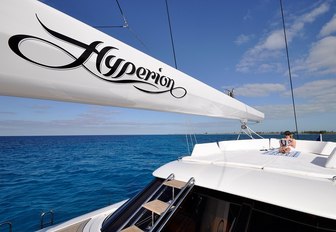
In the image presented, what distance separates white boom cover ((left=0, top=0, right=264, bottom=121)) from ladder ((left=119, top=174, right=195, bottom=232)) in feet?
3.90

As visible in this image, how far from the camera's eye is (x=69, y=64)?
1.12m

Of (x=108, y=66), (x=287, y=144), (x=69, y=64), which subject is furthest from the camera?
(x=287, y=144)

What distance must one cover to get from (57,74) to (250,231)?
2.24 metres

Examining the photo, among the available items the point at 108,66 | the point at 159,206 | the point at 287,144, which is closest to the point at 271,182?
the point at 159,206

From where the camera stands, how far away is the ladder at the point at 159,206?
2108 millimetres

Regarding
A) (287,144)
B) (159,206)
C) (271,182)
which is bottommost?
(159,206)

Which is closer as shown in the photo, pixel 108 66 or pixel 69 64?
pixel 69 64

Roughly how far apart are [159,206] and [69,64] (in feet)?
6.18

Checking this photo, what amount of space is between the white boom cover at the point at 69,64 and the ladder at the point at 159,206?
1.19 m

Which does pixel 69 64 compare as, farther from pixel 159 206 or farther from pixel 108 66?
pixel 159 206

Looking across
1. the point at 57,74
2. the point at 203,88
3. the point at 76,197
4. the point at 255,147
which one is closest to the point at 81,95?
the point at 57,74

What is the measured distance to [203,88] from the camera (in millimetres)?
2324

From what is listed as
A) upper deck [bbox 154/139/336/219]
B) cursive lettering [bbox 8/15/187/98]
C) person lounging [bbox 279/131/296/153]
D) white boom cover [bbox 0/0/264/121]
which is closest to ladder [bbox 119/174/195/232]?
upper deck [bbox 154/139/336/219]

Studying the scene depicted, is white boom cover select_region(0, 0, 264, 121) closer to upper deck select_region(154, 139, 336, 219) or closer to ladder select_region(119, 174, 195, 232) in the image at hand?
ladder select_region(119, 174, 195, 232)
